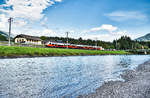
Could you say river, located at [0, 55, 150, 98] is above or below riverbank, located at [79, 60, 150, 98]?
below

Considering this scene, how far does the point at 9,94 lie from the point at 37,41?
8286 centimetres

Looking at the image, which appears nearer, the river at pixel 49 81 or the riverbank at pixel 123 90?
the riverbank at pixel 123 90

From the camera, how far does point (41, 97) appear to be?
519 cm

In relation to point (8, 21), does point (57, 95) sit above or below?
below

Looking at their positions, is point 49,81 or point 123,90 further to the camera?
point 49,81

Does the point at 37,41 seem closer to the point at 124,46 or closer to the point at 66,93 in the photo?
the point at 66,93

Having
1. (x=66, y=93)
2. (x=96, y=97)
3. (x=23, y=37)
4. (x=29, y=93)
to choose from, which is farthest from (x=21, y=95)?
(x=23, y=37)

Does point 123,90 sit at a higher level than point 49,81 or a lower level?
higher

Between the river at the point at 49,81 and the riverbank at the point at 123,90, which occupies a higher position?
the riverbank at the point at 123,90

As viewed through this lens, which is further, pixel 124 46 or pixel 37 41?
pixel 124 46

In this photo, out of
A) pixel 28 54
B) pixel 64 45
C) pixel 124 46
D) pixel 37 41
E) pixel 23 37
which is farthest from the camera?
pixel 124 46

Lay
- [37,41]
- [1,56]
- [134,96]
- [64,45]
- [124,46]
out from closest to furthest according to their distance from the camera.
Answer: [134,96]
[1,56]
[64,45]
[37,41]
[124,46]

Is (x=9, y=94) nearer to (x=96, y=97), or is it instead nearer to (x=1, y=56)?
(x=96, y=97)

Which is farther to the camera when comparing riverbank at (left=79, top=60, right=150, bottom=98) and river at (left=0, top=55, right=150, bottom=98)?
river at (left=0, top=55, right=150, bottom=98)
